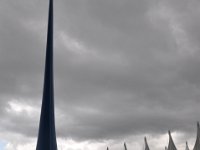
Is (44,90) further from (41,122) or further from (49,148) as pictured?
(49,148)

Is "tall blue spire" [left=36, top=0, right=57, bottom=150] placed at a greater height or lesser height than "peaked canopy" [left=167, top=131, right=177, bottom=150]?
lesser

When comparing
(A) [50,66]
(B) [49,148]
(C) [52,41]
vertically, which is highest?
(C) [52,41]

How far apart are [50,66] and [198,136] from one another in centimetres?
6660

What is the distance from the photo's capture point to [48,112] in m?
36.0

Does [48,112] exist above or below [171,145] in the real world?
below

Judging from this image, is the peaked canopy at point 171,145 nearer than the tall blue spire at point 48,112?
No

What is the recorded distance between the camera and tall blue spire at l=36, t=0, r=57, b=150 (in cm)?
3538

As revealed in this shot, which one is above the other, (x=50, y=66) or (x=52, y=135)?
(x=50, y=66)

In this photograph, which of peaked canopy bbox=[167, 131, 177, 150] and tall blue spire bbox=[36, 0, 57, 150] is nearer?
tall blue spire bbox=[36, 0, 57, 150]

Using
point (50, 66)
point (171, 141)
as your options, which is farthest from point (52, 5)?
point (171, 141)

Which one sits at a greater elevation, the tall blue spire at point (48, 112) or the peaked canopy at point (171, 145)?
the peaked canopy at point (171, 145)

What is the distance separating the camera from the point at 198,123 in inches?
3748

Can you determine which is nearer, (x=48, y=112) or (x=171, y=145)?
(x=48, y=112)

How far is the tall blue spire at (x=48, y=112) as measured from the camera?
116ft
